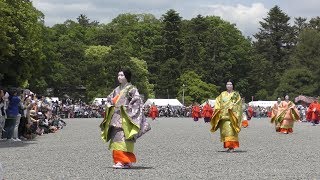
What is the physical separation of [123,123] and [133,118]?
22 centimetres

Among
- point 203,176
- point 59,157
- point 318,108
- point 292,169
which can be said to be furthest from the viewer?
point 318,108

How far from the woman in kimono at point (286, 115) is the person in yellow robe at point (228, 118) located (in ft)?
42.2

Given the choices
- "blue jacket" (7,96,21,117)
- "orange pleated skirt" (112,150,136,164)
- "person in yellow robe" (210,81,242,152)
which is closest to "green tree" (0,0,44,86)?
"blue jacket" (7,96,21,117)

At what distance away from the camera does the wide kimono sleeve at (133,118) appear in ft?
45.5

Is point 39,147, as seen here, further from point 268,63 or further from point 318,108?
point 268,63

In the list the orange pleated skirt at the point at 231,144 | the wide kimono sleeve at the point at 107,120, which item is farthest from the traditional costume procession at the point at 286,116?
the wide kimono sleeve at the point at 107,120

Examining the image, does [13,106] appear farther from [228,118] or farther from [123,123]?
[123,123]

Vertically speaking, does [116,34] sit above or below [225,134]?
above

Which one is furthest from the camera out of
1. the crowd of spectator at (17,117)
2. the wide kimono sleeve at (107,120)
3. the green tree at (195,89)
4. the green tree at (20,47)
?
the green tree at (195,89)

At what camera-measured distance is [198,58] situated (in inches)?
4488

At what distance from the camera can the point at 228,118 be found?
19.5 metres

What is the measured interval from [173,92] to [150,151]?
296 feet

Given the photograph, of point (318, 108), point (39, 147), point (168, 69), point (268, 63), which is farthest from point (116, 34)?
point (39, 147)

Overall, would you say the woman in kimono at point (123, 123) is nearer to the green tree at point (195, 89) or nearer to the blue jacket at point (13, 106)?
the blue jacket at point (13, 106)
